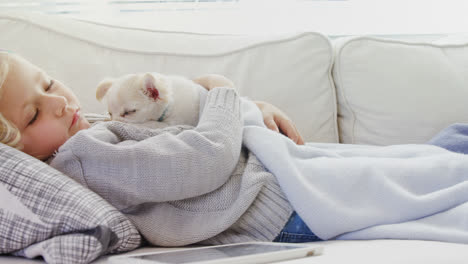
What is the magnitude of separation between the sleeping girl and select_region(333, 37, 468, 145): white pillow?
51 cm

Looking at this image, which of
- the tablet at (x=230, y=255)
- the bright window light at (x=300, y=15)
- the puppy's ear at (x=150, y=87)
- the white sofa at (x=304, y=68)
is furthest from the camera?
the bright window light at (x=300, y=15)

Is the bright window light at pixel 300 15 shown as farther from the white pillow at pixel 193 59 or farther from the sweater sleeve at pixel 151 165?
the sweater sleeve at pixel 151 165

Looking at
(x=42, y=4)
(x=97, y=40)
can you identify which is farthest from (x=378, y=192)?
(x=42, y=4)

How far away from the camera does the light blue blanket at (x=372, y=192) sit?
807mm

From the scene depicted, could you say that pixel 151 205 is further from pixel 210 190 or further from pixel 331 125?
pixel 331 125

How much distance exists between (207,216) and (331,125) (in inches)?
30.2

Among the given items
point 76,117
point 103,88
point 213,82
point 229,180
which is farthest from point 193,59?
point 229,180

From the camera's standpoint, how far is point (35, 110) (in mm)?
926

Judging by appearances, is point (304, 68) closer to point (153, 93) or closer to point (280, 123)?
point (280, 123)

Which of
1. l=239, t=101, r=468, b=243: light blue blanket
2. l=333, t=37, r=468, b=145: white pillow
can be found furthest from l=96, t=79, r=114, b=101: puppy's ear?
l=333, t=37, r=468, b=145: white pillow

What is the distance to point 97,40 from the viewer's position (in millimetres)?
1483

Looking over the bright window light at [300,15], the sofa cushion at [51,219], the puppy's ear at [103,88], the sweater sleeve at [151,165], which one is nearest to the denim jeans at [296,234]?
the sweater sleeve at [151,165]

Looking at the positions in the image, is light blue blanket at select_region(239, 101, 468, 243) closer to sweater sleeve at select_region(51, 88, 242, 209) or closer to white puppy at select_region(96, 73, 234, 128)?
sweater sleeve at select_region(51, 88, 242, 209)

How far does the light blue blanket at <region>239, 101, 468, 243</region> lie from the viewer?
2.65 ft
